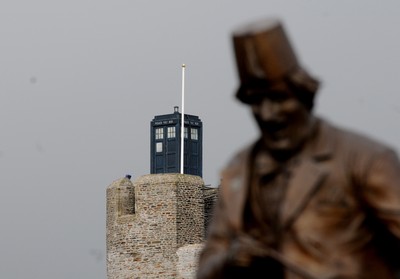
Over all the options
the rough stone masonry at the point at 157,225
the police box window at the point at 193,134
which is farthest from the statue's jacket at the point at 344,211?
the police box window at the point at 193,134

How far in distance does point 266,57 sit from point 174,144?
46.1 metres

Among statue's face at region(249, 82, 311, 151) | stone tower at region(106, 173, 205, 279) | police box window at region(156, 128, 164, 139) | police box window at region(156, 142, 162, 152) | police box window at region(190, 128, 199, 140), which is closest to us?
statue's face at region(249, 82, 311, 151)

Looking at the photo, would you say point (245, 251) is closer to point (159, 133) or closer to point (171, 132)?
point (171, 132)

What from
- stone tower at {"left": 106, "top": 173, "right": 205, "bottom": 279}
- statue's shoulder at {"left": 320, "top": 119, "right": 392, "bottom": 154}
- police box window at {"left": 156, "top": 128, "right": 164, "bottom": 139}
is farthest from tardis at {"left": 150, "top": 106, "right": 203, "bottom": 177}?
statue's shoulder at {"left": 320, "top": 119, "right": 392, "bottom": 154}

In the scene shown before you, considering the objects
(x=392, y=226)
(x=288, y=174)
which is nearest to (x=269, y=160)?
(x=288, y=174)

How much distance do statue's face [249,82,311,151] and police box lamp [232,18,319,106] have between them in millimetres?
38

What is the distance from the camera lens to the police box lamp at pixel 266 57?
4863 mm

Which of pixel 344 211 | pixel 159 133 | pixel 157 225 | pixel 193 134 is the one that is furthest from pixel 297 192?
pixel 159 133

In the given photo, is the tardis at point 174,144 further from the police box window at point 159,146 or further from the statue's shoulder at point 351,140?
the statue's shoulder at point 351,140

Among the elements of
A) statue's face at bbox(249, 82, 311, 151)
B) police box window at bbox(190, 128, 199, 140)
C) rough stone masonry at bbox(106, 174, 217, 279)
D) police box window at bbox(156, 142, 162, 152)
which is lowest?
rough stone masonry at bbox(106, 174, 217, 279)

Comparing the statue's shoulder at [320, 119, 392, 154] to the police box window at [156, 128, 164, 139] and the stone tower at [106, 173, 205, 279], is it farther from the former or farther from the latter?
the police box window at [156, 128, 164, 139]

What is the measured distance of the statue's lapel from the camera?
16.0ft

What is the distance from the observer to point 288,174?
4.97 m

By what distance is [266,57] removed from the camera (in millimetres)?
4887
